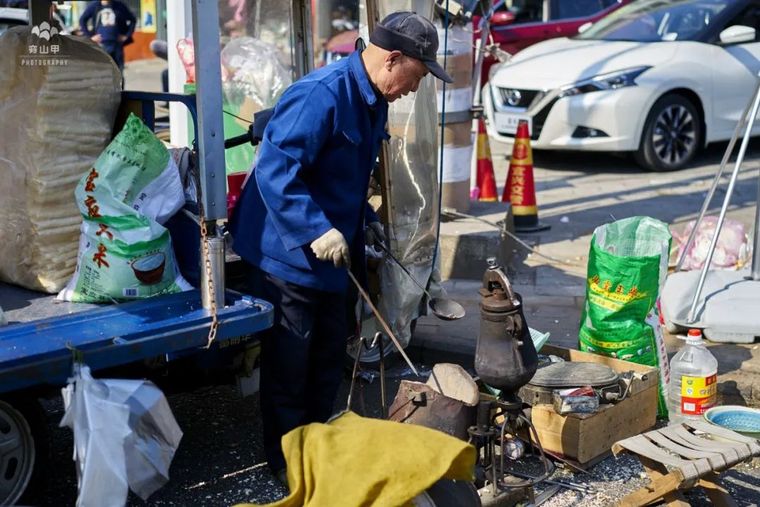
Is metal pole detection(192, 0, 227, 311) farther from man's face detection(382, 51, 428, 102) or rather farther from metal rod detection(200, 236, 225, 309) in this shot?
man's face detection(382, 51, 428, 102)

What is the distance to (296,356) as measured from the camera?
13.7 feet

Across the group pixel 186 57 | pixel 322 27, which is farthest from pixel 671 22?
pixel 322 27

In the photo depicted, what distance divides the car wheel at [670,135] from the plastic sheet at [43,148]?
21.6 feet

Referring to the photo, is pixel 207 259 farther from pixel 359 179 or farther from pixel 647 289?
pixel 647 289

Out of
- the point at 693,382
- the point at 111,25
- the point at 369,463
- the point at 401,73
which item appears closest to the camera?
the point at 369,463

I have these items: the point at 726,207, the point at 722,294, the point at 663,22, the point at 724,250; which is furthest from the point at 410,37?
the point at 663,22

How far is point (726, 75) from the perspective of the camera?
1021cm

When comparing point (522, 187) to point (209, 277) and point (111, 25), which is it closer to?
point (209, 277)

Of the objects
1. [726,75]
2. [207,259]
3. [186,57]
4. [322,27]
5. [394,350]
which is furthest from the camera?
[322,27]

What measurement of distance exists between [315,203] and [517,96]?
6.81m

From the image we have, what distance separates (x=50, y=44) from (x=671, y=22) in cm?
757

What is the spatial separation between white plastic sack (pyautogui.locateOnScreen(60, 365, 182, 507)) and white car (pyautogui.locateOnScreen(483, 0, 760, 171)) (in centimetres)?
694

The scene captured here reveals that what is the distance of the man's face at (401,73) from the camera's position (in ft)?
Result: 13.0

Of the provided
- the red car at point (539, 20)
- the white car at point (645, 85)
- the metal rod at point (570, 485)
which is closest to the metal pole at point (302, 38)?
the metal rod at point (570, 485)
